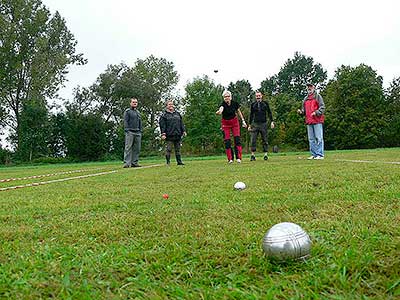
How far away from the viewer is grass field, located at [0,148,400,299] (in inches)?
56.4

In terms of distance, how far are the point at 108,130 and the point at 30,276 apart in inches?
1186

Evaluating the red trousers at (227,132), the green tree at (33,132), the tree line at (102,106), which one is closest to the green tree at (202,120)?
the tree line at (102,106)

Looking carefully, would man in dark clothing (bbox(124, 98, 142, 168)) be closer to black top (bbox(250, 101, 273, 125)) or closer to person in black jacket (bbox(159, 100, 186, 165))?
person in black jacket (bbox(159, 100, 186, 165))

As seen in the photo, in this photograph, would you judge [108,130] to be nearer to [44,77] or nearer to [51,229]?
[44,77]

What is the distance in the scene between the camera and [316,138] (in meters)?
9.61

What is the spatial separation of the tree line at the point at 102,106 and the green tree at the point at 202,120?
0.28 feet

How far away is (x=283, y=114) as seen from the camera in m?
43.4

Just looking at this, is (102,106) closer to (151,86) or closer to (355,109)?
(151,86)

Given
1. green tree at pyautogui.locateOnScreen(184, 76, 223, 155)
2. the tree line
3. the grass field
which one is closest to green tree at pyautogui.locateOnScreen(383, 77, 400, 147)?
the tree line

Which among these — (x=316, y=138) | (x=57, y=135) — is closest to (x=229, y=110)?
(x=316, y=138)

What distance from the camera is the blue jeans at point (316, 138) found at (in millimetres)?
9484

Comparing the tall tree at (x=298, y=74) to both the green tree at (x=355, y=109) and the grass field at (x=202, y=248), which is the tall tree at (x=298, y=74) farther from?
the grass field at (x=202, y=248)

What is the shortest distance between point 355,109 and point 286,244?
130ft

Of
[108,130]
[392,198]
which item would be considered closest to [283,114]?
[108,130]
